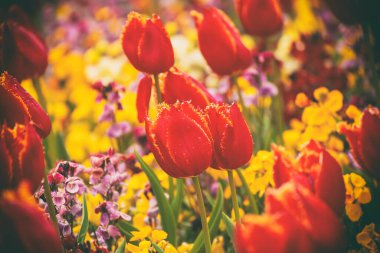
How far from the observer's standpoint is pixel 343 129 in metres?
0.90

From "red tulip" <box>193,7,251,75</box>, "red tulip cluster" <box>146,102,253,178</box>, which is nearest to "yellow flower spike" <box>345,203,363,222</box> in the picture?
"red tulip cluster" <box>146,102,253,178</box>

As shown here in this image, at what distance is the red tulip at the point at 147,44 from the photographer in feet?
3.54

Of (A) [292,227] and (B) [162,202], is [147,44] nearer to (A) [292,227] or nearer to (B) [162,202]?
(B) [162,202]

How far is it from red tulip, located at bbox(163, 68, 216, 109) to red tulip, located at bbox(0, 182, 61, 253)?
45 centimetres

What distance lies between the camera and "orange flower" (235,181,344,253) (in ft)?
1.86

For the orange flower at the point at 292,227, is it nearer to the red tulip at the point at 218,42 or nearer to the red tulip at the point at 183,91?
the red tulip at the point at 183,91

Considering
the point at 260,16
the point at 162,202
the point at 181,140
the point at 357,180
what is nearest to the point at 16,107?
the point at 181,140

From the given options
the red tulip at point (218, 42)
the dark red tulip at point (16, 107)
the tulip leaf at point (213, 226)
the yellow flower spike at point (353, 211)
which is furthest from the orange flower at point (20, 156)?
the yellow flower spike at point (353, 211)

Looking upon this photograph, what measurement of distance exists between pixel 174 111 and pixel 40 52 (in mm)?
642

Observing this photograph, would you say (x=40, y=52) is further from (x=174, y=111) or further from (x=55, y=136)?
(x=174, y=111)

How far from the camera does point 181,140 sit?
2.67 feet

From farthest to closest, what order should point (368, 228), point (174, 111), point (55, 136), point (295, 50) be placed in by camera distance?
point (295, 50), point (55, 136), point (368, 228), point (174, 111)

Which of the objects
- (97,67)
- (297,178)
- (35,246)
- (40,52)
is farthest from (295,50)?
(35,246)

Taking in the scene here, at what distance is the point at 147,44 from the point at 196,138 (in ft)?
1.13
